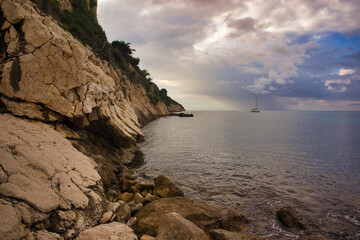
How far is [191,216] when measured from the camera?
7.07 m

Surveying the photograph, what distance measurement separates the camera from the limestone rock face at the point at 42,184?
14.1 feet

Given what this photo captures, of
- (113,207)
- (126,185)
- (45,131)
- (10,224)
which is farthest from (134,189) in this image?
(10,224)

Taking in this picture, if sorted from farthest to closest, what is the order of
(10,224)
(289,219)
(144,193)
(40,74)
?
(144,193) < (40,74) < (289,219) < (10,224)

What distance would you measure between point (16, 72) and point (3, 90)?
92cm

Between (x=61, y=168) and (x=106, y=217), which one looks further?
(x=61, y=168)

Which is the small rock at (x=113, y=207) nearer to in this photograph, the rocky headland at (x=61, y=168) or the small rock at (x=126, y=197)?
the rocky headland at (x=61, y=168)

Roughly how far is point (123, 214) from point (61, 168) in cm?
266

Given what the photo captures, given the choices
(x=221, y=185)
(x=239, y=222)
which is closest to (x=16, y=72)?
(x=239, y=222)

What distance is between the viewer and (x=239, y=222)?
7617 mm

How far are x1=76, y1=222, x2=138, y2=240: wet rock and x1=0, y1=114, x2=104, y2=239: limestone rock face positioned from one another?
30 cm

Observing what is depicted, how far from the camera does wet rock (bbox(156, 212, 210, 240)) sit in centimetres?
486

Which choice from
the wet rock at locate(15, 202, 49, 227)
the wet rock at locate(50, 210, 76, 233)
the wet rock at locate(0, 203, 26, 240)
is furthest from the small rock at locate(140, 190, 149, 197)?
the wet rock at locate(0, 203, 26, 240)

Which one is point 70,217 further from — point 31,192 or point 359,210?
point 359,210

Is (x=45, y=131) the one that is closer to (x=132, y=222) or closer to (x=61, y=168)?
(x=61, y=168)
